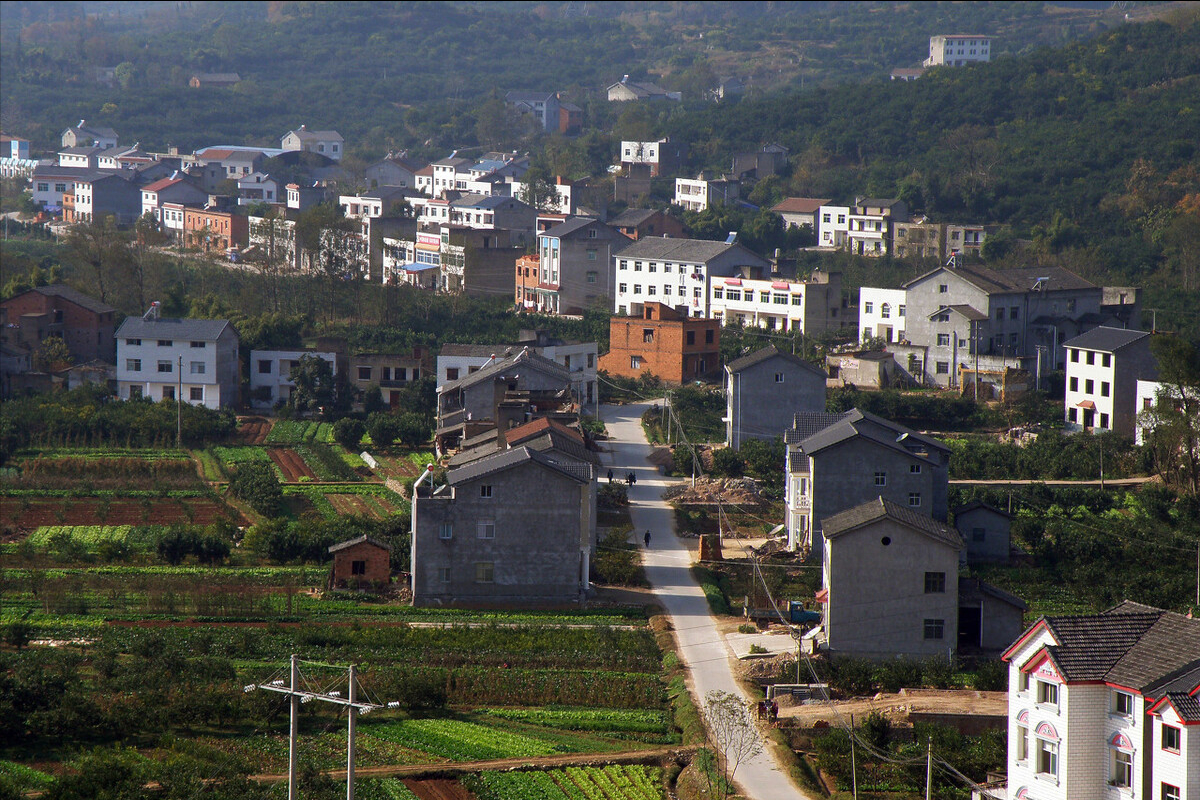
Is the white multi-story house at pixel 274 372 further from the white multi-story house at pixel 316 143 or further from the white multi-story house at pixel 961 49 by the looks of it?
the white multi-story house at pixel 961 49

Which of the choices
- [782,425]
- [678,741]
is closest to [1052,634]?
[678,741]

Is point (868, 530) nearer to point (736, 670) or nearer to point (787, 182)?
point (736, 670)

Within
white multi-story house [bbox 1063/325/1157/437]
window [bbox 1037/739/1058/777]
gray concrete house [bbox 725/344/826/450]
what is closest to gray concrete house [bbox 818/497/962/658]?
window [bbox 1037/739/1058/777]

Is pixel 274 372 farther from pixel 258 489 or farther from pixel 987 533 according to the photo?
pixel 987 533

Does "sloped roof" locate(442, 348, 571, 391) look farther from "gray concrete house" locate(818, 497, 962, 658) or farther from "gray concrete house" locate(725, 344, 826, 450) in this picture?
"gray concrete house" locate(818, 497, 962, 658)

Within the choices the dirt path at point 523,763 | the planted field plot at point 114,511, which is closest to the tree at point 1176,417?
the dirt path at point 523,763

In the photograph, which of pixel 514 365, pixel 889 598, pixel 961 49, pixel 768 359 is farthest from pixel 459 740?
pixel 961 49

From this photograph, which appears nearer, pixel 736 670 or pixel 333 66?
pixel 736 670
